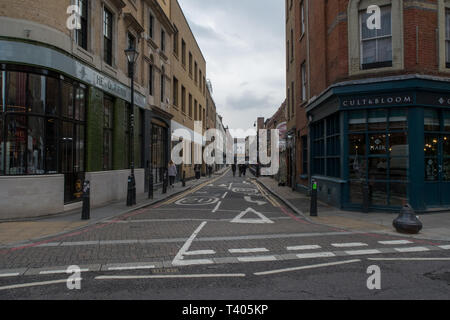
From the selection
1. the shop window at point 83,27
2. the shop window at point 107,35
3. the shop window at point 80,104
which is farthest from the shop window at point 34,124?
the shop window at point 107,35

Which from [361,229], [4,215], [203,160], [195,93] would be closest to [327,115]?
[361,229]

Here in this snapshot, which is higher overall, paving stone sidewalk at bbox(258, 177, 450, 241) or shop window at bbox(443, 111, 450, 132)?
shop window at bbox(443, 111, 450, 132)

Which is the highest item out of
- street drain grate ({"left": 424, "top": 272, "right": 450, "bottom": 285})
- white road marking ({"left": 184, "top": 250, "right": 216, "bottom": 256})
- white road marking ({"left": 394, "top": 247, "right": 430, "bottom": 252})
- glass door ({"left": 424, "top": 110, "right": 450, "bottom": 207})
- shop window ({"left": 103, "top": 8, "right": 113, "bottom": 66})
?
shop window ({"left": 103, "top": 8, "right": 113, "bottom": 66})

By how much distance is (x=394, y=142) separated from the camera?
1183cm

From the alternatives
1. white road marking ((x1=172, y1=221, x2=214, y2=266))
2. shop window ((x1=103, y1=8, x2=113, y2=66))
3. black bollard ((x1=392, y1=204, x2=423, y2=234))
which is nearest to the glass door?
black bollard ((x1=392, y1=204, x2=423, y2=234))

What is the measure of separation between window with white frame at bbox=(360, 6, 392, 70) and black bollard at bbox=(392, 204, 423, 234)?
6.09 meters

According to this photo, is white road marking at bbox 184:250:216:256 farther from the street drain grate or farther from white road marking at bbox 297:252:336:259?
the street drain grate

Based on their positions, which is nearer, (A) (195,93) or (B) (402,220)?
(B) (402,220)

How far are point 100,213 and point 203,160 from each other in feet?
98.5

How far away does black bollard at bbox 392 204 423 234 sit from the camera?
830cm

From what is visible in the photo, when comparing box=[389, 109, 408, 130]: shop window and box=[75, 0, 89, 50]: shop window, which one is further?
box=[75, 0, 89, 50]: shop window

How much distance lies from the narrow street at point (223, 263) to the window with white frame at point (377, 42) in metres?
6.84

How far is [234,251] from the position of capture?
6.66m

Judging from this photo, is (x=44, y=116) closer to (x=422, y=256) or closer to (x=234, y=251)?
(x=234, y=251)
